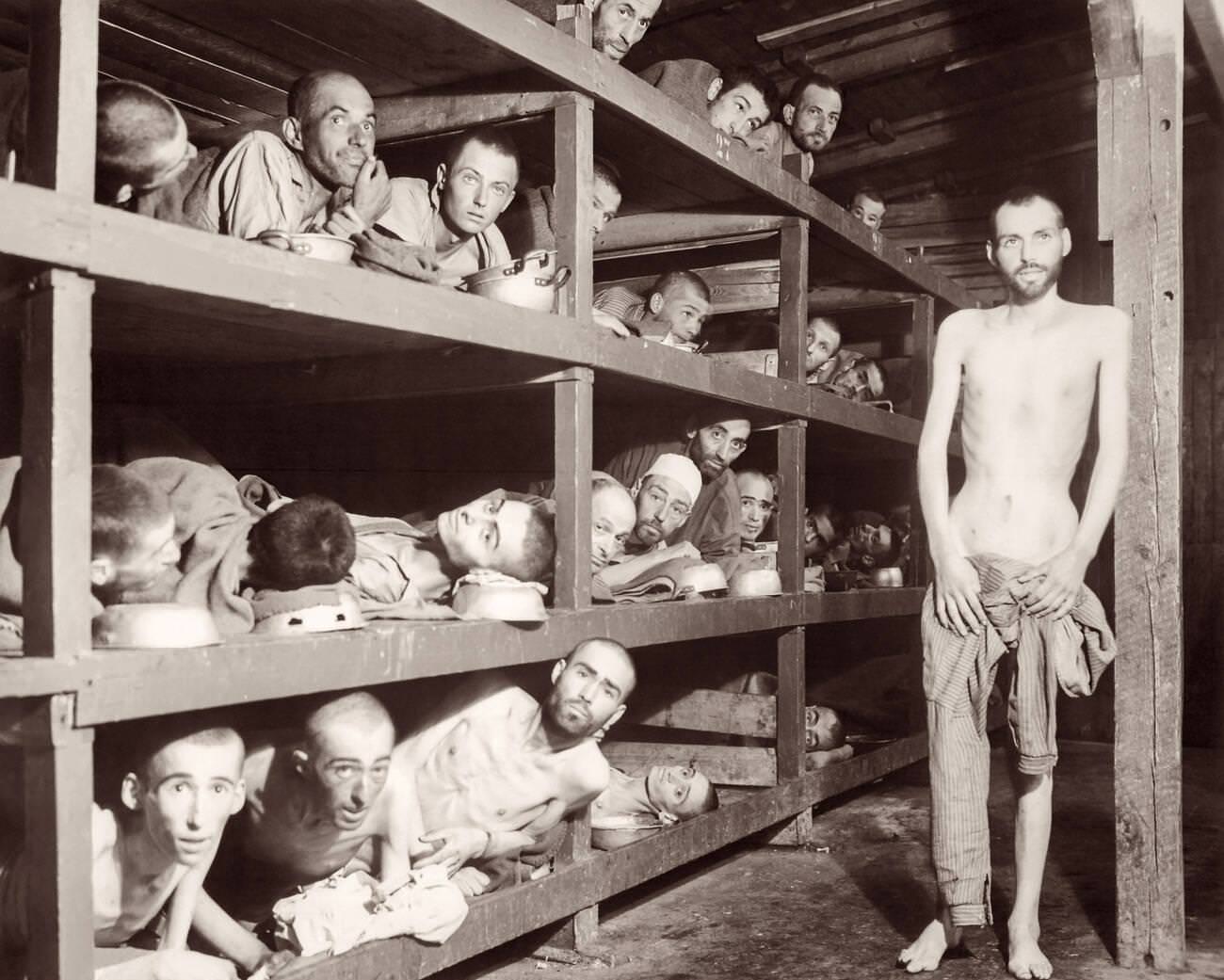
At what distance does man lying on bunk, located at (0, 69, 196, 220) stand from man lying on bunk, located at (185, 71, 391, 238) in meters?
0.37

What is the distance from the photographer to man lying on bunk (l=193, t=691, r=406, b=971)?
3363mm

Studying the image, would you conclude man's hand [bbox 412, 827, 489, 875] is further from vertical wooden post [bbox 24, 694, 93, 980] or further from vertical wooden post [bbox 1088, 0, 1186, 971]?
vertical wooden post [bbox 1088, 0, 1186, 971]

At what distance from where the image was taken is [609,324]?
14.2 feet

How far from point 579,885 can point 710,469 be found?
2.34 meters

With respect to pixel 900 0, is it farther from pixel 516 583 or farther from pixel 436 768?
pixel 436 768

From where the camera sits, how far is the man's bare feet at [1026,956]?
3955mm

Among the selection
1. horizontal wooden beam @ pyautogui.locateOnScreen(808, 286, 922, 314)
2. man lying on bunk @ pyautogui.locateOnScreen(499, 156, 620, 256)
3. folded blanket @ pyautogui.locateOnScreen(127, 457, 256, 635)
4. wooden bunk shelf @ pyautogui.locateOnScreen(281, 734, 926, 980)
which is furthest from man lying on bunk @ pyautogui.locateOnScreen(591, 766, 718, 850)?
horizontal wooden beam @ pyautogui.locateOnScreen(808, 286, 922, 314)

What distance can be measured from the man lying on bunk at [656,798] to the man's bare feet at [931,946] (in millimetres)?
1107

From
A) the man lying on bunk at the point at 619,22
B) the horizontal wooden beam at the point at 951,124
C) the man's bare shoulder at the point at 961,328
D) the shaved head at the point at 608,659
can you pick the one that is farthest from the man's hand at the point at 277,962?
the horizontal wooden beam at the point at 951,124

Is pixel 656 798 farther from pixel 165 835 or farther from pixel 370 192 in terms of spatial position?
pixel 370 192

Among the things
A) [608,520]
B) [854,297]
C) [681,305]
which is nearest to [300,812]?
[608,520]

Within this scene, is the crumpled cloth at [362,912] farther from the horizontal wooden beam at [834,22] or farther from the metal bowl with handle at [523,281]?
the horizontal wooden beam at [834,22]

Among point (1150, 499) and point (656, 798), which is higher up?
point (1150, 499)

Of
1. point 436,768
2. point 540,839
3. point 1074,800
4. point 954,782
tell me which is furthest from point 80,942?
point 1074,800
